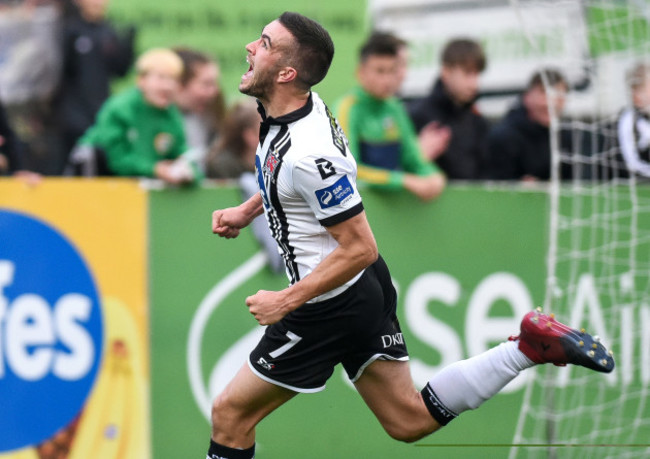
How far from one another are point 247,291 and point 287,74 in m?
2.66

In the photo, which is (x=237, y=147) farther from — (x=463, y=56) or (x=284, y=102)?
(x=284, y=102)

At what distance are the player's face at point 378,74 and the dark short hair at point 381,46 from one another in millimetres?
28

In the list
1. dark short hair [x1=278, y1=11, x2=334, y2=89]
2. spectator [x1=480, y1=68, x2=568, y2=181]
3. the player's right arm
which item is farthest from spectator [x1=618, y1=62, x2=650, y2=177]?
dark short hair [x1=278, y1=11, x2=334, y2=89]

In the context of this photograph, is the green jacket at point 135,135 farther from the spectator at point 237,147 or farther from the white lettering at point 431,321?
the white lettering at point 431,321

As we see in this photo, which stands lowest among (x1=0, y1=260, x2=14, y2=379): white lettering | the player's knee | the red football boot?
the player's knee

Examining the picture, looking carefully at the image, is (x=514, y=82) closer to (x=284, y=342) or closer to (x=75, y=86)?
(x=75, y=86)

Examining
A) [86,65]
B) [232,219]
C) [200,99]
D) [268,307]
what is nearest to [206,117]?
[200,99]

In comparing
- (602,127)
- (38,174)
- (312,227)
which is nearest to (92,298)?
(38,174)

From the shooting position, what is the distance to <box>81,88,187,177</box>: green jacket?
24.0 feet

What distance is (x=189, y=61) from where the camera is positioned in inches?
325

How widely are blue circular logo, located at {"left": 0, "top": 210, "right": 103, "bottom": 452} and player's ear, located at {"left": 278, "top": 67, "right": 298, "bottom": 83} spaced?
2691 mm

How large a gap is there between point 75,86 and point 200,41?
133 cm

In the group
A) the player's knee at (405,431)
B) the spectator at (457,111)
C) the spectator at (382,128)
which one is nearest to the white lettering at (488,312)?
the spectator at (382,128)

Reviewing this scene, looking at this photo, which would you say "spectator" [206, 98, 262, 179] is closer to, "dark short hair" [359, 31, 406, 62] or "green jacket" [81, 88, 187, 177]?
"green jacket" [81, 88, 187, 177]
